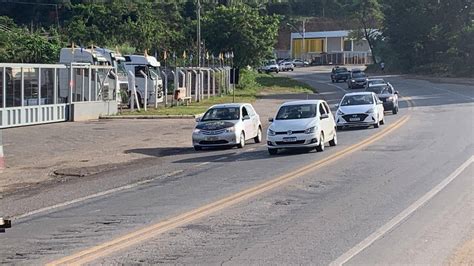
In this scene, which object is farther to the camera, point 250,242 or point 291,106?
point 291,106

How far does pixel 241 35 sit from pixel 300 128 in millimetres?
49402

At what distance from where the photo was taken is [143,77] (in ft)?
156

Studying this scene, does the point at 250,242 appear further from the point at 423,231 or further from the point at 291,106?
the point at 291,106

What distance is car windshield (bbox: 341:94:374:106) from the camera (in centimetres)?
3381

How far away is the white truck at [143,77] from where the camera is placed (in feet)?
157

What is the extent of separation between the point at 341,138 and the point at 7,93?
13767mm

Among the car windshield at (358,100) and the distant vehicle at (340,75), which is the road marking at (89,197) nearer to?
the car windshield at (358,100)

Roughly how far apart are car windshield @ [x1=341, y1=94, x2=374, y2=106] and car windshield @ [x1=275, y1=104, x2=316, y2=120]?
29.4ft

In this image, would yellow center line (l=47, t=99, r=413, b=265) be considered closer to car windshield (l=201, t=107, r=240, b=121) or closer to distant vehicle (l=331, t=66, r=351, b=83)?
car windshield (l=201, t=107, r=240, b=121)

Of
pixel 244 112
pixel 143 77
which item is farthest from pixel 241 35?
pixel 244 112

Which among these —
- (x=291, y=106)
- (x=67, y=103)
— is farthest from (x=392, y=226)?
(x=67, y=103)

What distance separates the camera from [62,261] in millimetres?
9570

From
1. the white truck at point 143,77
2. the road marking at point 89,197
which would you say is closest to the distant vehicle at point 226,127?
the road marking at point 89,197

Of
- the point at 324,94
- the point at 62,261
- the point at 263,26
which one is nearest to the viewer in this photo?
the point at 62,261
